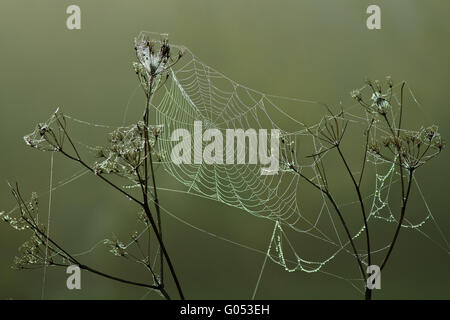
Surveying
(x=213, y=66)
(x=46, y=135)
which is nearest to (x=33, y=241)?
(x=46, y=135)

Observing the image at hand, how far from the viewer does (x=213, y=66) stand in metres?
1.98

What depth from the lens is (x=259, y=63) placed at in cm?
197

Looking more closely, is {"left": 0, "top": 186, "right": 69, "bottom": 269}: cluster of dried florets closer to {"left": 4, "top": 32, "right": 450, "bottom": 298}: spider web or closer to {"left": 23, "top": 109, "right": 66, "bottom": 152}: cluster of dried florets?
{"left": 23, "top": 109, "right": 66, "bottom": 152}: cluster of dried florets

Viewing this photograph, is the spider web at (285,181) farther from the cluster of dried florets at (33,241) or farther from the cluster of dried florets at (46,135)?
the cluster of dried florets at (33,241)

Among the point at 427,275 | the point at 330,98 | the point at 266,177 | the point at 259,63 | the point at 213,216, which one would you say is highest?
the point at 259,63

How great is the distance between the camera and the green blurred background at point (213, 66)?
1.93 metres

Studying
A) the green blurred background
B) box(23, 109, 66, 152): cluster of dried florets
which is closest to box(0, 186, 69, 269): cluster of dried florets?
box(23, 109, 66, 152): cluster of dried florets

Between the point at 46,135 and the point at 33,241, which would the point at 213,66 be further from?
the point at 33,241

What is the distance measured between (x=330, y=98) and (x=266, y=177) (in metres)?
0.40

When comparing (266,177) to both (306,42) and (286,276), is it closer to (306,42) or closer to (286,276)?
(286,276)

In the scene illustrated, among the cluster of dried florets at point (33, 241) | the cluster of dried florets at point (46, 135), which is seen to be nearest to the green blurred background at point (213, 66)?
the cluster of dried florets at point (46, 135)
